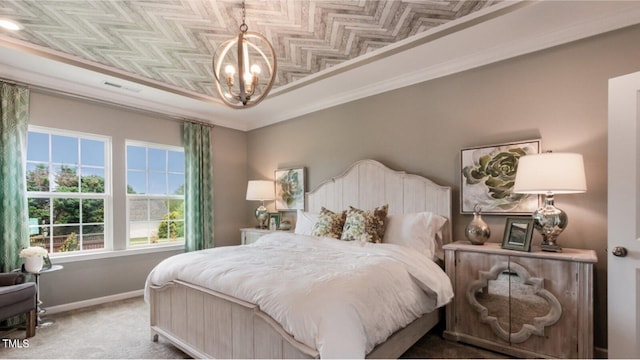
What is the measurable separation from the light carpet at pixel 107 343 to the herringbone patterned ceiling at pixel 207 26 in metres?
2.68

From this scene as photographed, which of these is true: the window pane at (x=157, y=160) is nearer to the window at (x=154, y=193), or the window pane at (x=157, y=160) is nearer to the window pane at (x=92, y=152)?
the window at (x=154, y=193)

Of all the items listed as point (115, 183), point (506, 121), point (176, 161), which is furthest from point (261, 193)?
point (506, 121)

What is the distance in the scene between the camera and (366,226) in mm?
3072

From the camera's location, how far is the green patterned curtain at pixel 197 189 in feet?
15.1

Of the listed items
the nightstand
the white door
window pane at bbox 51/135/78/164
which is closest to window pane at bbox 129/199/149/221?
window pane at bbox 51/135/78/164

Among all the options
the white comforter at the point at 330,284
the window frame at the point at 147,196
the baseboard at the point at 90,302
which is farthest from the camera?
the window frame at the point at 147,196

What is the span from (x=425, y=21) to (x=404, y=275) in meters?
2.03

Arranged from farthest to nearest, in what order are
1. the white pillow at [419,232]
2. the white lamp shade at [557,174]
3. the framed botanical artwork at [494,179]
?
the white pillow at [419,232] < the framed botanical artwork at [494,179] < the white lamp shade at [557,174]

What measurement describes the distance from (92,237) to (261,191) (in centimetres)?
219

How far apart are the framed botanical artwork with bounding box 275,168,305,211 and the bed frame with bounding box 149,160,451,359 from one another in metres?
Answer: 0.87

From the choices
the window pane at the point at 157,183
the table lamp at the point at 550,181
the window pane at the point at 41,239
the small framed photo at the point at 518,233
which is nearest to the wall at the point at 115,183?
the window pane at the point at 41,239

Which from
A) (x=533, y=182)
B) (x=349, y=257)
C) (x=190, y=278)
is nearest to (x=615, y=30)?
(x=533, y=182)

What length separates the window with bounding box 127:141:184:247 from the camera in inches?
168

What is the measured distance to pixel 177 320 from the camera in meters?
2.49
